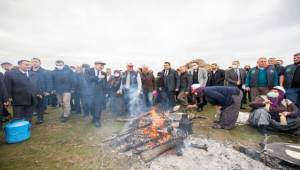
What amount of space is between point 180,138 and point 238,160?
1.48 meters

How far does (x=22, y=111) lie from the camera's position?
6309 millimetres

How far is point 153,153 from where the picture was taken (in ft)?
13.5

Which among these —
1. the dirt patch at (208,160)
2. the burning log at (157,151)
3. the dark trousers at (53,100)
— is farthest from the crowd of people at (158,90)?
the burning log at (157,151)

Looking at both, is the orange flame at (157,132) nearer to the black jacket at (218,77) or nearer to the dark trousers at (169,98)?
the dark trousers at (169,98)

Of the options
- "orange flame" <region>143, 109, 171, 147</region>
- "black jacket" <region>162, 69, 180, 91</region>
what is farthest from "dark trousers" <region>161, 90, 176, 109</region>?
"orange flame" <region>143, 109, 171, 147</region>

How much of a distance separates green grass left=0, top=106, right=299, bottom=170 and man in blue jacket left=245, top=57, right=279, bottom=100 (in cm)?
238

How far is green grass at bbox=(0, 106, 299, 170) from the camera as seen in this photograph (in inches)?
151

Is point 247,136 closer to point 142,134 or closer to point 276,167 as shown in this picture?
point 276,167

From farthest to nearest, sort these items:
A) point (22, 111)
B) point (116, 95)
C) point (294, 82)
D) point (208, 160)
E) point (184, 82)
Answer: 1. point (184, 82)
2. point (116, 95)
3. point (294, 82)
4. point (22, 111)
5. point (208, 160)

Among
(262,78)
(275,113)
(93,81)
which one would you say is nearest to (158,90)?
(93,81)

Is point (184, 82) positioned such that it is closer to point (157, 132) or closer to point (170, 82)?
point (170, 82)

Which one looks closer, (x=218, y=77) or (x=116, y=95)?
(x=116, y=95)

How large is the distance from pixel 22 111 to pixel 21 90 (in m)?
0.91

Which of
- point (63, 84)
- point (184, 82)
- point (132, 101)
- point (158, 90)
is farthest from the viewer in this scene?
point (158, 90)
